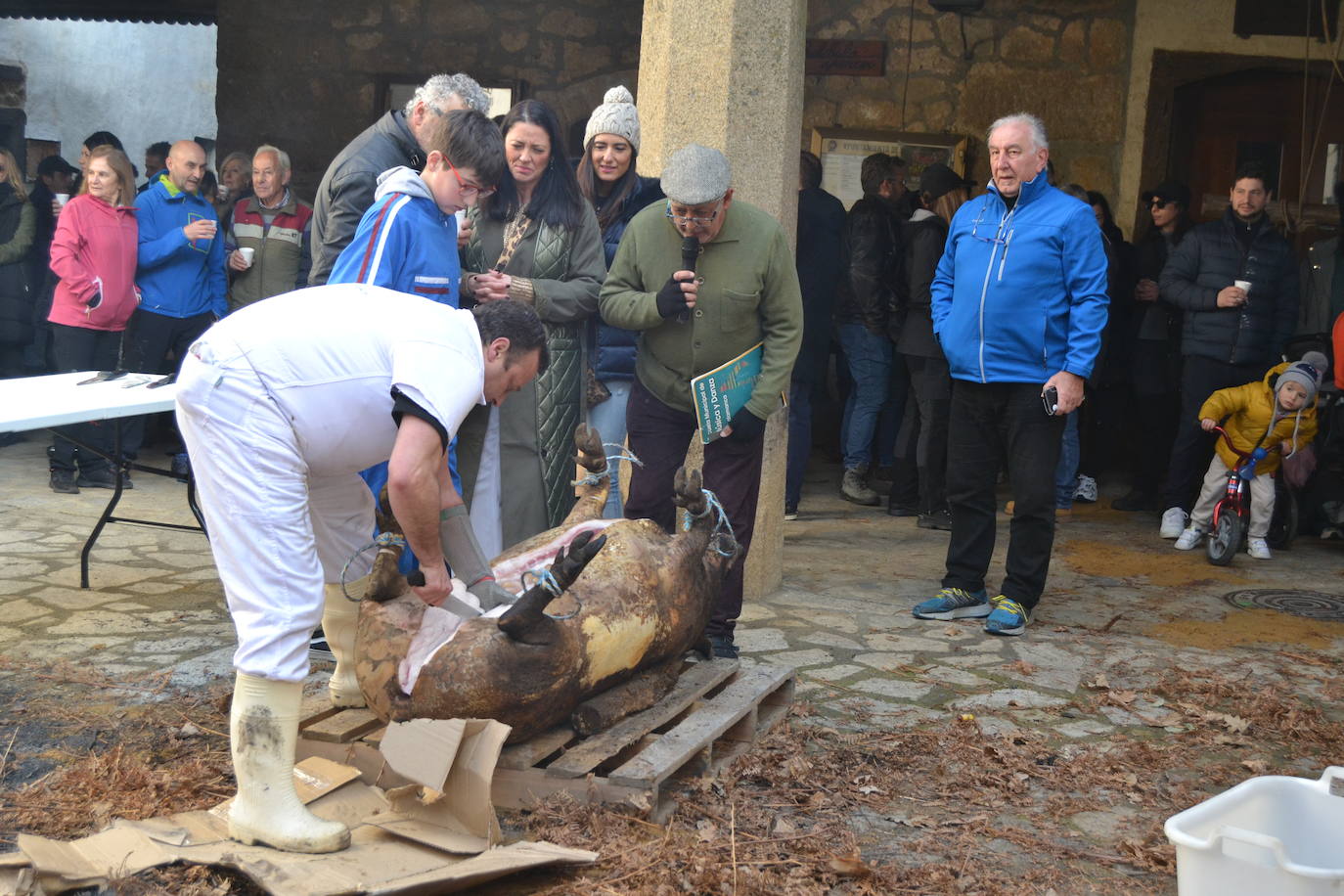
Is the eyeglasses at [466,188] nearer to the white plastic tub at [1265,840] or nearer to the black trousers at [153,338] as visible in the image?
the white plastic tub at [1265,840]

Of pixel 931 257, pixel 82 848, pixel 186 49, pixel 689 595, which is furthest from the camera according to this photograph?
pixel 186 49

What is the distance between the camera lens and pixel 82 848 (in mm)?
3125

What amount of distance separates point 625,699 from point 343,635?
0.94 meters

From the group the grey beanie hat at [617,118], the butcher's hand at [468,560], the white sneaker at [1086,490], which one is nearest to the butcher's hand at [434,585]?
the butcher's hand at [468,560]

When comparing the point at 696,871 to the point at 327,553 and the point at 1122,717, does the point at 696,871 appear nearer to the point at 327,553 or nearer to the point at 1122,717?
the point at 327,553

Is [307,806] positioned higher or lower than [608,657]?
lower

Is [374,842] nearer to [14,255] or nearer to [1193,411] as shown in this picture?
[1193,411]

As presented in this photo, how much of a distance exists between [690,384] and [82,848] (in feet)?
8.72

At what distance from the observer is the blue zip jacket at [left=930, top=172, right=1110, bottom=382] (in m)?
5.75

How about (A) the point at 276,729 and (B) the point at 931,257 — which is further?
(B) the point at 931,257

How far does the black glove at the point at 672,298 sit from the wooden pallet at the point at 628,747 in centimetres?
132

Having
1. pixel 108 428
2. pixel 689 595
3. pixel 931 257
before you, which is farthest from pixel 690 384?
pixel 108 428

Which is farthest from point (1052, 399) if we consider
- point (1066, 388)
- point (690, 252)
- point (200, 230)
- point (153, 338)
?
point (153, 338)

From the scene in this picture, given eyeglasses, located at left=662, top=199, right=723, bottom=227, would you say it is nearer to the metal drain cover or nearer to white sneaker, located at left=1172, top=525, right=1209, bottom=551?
the metal drain cover
